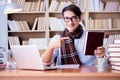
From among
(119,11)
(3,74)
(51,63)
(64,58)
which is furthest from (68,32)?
(119,11)

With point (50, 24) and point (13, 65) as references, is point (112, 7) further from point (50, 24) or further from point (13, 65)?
point (13, 65)

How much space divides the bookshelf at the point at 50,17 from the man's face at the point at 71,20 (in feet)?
6.09

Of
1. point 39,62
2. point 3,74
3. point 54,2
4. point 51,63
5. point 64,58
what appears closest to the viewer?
point 3,74

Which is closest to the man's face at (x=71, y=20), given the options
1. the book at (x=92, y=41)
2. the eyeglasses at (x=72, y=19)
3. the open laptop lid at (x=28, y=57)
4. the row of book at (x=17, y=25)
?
the eyeglasses at (x=72, y=19)

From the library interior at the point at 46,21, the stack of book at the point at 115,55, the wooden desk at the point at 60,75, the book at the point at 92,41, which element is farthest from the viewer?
the library interior at the point at 46,21

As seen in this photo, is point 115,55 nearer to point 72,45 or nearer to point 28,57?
point 28,57

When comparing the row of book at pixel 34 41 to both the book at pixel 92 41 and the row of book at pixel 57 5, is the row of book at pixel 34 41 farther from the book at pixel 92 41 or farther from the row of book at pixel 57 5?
the book at pixel 92 41

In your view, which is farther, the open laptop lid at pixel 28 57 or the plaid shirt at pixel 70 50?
the plaid shirt at pixel 70 50

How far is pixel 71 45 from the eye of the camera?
8.96 feet

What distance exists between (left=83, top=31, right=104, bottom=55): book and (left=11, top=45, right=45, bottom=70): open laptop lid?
0.48m

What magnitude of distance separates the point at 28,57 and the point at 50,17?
271 centimetres

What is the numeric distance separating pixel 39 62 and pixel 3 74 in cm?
29

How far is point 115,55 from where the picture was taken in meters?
1.93

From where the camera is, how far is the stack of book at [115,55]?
1914mm
